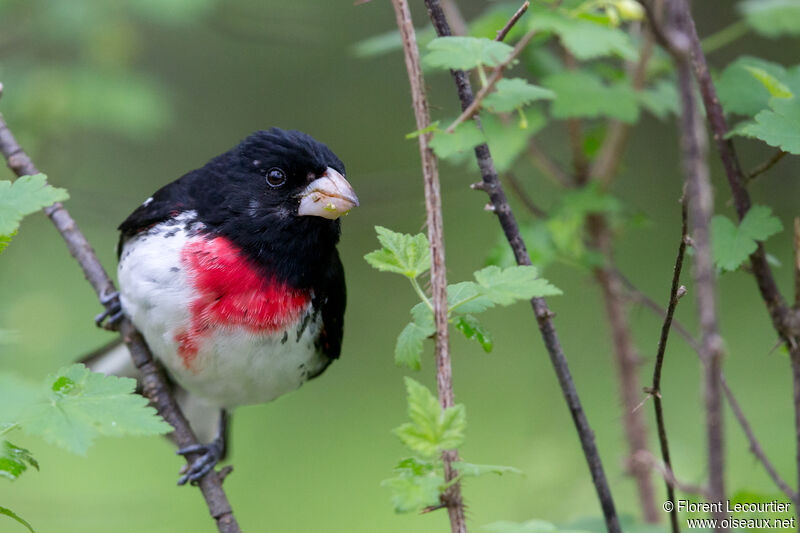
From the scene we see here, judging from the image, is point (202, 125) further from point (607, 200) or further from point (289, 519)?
point (607, 200)

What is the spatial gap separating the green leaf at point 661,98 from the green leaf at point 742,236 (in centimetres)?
108

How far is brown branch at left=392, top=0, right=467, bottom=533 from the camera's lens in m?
1.81

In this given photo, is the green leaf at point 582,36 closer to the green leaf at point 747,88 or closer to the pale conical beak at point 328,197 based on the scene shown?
the green leaf at point 747,88

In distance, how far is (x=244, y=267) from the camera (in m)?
3.03

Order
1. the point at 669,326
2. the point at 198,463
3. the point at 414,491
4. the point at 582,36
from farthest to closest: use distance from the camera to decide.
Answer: the point at 198,463 < the point at 582,36 < the point at 669,326 < the point at 414,491

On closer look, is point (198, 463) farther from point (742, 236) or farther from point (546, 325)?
point (742, 236)

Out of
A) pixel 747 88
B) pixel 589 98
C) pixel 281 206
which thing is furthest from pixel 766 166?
pixel 281 206

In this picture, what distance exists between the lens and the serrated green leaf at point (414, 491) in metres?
1.63

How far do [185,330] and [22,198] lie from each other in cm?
127

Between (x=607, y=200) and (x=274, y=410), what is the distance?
4196 millimetres

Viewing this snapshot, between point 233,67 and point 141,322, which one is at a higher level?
point 233,67

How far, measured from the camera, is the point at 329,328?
3.29 m

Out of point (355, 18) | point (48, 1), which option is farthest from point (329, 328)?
point (355, 18)

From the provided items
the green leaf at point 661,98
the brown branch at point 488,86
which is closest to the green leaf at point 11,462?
the brown branch at point 488,86
